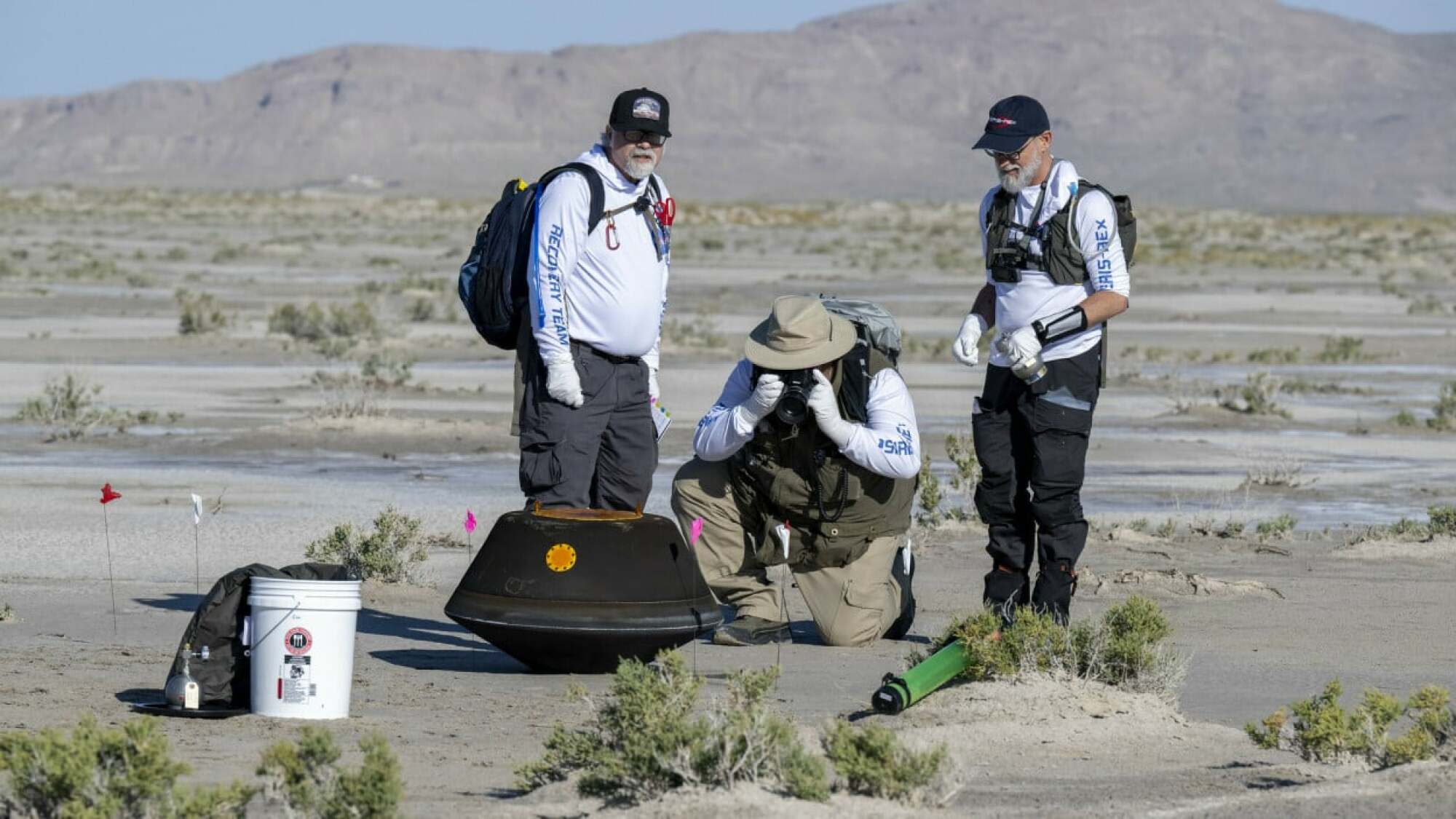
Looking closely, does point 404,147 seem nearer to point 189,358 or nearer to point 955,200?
point 955,200

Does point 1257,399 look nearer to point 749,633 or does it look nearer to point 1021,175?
point 749,633

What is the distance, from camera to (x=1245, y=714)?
7441mm

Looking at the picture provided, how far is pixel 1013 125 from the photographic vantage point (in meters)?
8.05

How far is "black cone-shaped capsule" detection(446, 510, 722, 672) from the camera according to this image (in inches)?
305

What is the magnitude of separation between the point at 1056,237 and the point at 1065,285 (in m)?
0.17

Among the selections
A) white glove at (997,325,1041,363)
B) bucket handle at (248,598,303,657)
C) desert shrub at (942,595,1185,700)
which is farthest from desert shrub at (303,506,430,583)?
desert shrub at (942,595,1185,700)

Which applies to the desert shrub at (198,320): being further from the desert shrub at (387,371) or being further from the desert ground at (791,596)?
the desert shrub at (387,371)

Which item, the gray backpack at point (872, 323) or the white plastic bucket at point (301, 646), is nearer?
the white plastic bucket at point (301, 646)

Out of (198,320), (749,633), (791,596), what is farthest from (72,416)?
(198,320)

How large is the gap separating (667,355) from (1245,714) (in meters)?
18.1

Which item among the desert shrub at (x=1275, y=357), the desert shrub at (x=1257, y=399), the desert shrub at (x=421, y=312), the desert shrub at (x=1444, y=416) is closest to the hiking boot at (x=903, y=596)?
the desert shrub at (x=1444, y=416)

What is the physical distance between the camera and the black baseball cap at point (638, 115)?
7953 millimetres

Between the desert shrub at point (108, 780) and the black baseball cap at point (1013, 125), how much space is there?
3.93m

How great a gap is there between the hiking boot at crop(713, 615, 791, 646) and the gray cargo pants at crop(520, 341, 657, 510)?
0.80 meters
